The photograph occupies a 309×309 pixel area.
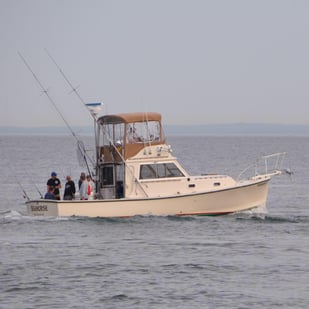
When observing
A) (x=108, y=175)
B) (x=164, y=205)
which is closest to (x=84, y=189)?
(x=108, y=175)

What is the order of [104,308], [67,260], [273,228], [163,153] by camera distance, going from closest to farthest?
1. [104,308]
2. [67,260]
3. [273,228]
4. [163,153]

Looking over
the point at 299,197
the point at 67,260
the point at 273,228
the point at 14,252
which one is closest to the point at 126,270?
the point at 67,260

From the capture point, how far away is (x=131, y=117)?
31.8 metres

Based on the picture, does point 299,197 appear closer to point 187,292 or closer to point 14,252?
point 14,252

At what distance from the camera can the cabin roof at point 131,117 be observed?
104 feet

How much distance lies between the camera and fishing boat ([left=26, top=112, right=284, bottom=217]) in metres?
30.6

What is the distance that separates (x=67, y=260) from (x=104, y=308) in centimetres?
481

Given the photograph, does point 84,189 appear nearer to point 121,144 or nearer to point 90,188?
point 90,188

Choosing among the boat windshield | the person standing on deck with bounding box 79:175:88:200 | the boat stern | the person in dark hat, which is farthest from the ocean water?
the boat windshield

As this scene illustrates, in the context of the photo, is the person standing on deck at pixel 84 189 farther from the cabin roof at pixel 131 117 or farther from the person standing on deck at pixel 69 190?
the cabin roof at pixel 131 117

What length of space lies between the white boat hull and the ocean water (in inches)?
10.8

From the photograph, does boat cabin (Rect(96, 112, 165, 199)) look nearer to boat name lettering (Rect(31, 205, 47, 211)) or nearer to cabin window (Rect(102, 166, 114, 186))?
cabin window (Rect(102, 166, 114, 186))

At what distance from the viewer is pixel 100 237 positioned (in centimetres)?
2784

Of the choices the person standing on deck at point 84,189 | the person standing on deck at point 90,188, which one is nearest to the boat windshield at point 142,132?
the person standing on deck at point 90,188
